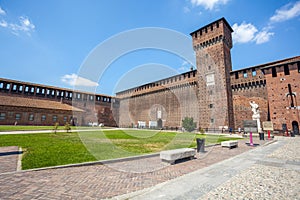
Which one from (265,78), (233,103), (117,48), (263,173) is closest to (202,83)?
(233,103)

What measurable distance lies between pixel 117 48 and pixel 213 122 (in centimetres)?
2555

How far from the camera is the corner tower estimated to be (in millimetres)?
27797

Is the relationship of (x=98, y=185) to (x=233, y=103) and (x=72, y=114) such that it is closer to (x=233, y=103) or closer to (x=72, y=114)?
(x=233, y=103)

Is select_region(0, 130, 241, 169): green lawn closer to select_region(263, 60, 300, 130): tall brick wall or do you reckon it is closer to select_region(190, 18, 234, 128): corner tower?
select_region(190, 18, 234, 128): corner tower

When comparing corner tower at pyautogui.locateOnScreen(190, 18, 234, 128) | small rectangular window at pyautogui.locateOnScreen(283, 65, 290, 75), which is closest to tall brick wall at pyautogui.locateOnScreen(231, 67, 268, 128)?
corner tower at pyautogui.locateOnScreen(190, 18, 234, 128)

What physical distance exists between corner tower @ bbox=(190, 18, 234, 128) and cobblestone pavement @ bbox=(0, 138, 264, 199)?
25994 millimetres

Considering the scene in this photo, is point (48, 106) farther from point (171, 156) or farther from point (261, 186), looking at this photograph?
point (261, 186)

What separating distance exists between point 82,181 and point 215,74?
1208 inches

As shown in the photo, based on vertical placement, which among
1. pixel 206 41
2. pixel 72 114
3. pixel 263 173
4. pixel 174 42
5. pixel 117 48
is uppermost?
pixel 206 41

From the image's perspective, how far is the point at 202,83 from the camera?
1251 inches

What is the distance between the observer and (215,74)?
29812mm

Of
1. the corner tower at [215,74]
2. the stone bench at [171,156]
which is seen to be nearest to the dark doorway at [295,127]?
the corner tower at [215,74]

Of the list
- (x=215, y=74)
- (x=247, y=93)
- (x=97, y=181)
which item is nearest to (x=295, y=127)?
(x=247, y=93)

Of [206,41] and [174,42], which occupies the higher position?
[206,41]
